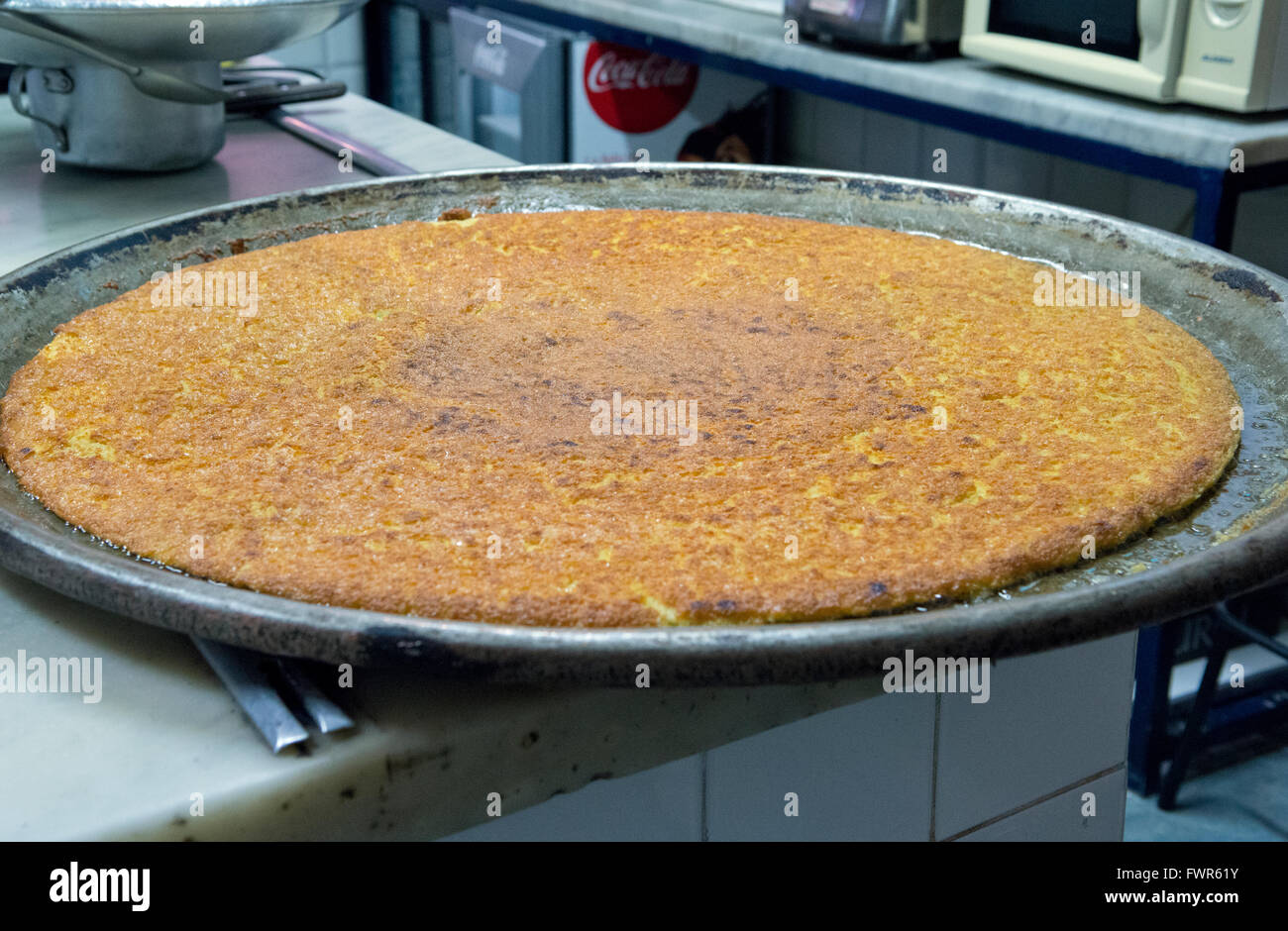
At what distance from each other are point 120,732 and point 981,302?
89cm

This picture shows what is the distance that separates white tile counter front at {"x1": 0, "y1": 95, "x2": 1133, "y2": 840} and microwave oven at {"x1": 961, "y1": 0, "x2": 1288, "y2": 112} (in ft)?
4.47

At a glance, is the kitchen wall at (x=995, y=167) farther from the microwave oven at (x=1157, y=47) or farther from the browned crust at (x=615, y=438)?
the browned crust at (x=615, y=438)

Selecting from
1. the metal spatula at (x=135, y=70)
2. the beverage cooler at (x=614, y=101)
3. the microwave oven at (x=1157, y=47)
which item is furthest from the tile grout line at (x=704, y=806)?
the beverage cooler at (x=614, y=101)

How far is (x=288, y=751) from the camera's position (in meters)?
0.61

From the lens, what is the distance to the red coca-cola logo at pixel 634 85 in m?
3.54

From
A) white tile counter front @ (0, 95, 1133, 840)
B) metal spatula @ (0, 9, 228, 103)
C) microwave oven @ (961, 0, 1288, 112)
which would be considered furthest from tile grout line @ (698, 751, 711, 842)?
microwave oven @ (961, 0, 1288, 112)

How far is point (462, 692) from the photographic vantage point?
0.66 m

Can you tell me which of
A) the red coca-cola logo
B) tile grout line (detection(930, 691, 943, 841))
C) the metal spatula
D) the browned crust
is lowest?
tile grout line (detection(930, 691, 943, 841))

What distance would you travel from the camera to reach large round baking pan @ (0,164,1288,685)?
58 centimetres

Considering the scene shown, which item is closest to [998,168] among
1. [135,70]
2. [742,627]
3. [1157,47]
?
[1157,47]

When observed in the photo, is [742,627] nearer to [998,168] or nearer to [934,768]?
[934,768]

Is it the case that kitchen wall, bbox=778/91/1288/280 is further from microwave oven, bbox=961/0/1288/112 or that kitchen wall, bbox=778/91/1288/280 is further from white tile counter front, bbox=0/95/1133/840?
white tile counter front, bbox=0/95/1133/840

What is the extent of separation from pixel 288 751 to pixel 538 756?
0.43 feet
